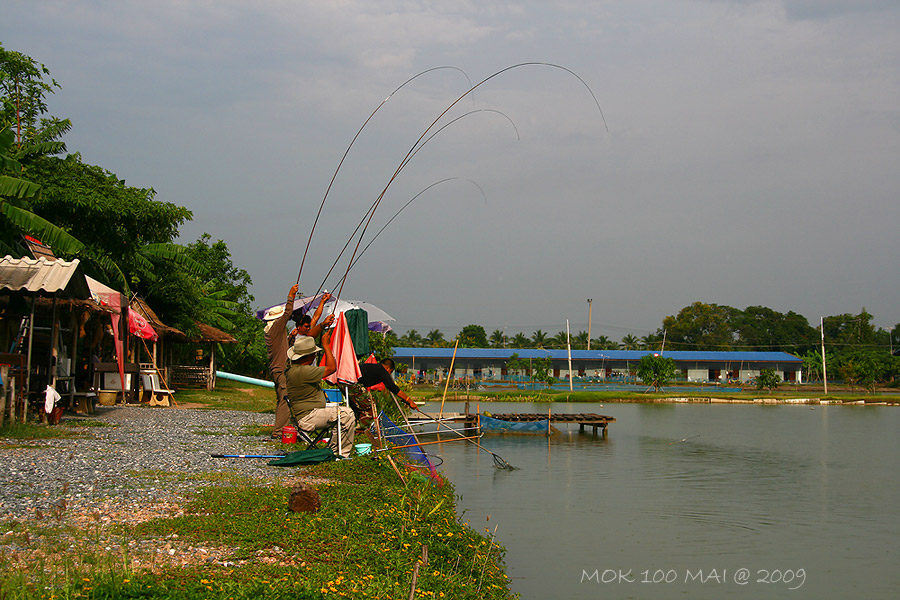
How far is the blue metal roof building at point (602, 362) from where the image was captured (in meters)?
69.5

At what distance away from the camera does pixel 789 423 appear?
3216 cm

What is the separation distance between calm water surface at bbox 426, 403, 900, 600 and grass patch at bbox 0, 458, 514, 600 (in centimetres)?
193

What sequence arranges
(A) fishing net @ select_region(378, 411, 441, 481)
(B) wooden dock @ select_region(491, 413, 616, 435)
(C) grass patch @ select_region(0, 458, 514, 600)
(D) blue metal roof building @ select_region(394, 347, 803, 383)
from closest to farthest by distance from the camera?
(C) grass patch @ select_region(0, 458, 514, 600)
(A) fishing net @ select_region(378, 411, 441, 481)
(B) wooden dock @ select_region(491, 413, 616, 435)
(D) blue metal roof building @ select_region(394, 347, 803, 383)

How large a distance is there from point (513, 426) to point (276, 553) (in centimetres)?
1843

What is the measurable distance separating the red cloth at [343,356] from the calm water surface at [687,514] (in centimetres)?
286

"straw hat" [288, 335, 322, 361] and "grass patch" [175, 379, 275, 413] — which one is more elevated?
"straw hat" [288, 335, 322, 361]

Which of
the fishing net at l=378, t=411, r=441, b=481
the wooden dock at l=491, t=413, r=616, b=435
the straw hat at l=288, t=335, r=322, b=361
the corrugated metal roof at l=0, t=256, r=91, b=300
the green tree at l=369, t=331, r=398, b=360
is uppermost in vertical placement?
the corrugated metal roof at l=0, t=256, r=91, b=300

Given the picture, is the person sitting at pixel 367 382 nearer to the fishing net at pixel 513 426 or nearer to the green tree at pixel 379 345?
the green tree at pixel 379 345

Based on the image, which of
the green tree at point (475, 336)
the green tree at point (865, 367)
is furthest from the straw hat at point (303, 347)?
the green tree at point (475, 336)

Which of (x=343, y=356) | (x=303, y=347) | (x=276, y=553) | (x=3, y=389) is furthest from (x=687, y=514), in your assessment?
(x=3, y=389)

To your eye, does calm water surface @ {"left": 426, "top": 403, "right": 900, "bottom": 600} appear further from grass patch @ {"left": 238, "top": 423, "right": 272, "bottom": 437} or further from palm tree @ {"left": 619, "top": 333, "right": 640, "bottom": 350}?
palm tree @ {"left": 619, "top": 333, "right": 640, "bottom": 350}

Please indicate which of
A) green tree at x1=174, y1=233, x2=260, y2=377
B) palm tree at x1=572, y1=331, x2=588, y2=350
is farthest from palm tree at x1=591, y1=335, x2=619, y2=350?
green tree at x1=174, y1=233, x2=260, y2=377

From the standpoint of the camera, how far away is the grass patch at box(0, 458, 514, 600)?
4.33m

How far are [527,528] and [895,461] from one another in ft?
47.1
